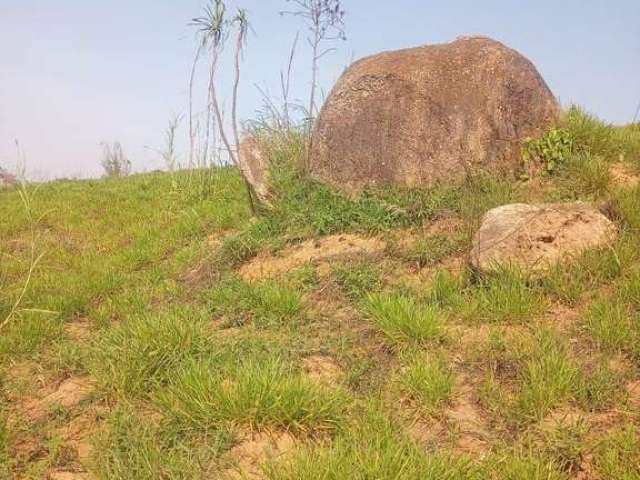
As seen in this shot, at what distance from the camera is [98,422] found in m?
2.88

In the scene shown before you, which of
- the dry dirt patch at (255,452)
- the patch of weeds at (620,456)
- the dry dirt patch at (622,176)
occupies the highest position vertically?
the dry dirt patch at (622,176)

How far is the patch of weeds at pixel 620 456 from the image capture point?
225cm

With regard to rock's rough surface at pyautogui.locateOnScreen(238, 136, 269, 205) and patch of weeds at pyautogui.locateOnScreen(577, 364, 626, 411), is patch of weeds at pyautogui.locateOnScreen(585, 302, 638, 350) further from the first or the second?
rock's rough surface at pyautogui.locateOnScreen(238, 136, 269, 205)

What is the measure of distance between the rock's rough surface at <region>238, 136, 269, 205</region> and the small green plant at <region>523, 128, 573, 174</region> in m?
2.84

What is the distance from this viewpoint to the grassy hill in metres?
2.49

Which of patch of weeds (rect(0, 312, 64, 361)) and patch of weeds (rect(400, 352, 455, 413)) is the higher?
patch of weeds (rect(0, 312, 64, 361))

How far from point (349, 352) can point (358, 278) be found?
1028mm

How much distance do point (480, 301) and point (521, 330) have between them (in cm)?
36

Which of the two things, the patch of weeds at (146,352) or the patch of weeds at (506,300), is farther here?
the patch of weeds at (506,300)

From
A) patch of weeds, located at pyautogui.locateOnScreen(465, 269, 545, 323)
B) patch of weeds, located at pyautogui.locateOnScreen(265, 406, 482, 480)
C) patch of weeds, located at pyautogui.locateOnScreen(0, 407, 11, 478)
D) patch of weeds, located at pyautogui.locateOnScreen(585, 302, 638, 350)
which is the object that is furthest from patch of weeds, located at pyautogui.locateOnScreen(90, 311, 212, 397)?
patch of weeds, located at pyautogui.locateOnScreen(585, 302, 638, 350)

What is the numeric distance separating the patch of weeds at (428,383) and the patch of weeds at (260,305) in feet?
3.76

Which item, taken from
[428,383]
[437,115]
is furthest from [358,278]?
[437,115]

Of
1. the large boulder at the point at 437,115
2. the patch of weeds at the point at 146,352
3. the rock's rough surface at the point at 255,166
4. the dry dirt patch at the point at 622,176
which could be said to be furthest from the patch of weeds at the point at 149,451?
the dry dirt patch at the point at 622,176

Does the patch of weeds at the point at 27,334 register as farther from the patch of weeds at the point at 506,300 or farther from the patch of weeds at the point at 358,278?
the patch of weeds at the point at 506,300
